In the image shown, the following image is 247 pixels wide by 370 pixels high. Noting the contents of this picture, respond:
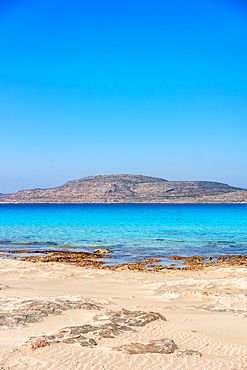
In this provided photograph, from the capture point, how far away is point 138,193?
186 m

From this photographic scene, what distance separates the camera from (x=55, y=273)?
13.7 meters

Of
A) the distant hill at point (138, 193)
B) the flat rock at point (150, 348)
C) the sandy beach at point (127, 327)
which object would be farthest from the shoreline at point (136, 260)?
the distant hill at point (138, 193)

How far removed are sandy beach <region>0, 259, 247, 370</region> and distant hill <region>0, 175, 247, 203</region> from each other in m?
159

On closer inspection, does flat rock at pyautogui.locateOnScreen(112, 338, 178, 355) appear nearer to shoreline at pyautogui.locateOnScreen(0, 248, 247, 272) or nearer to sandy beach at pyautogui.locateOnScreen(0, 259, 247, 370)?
sandy beach at pyautogui.locateOnScreen(0, 259, 247, 370)

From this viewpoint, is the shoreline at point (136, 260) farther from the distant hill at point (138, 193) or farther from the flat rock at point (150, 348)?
the distant hill at point (138, 193)

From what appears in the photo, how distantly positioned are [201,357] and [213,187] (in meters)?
188

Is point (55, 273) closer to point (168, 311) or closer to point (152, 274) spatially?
point (152, 274)

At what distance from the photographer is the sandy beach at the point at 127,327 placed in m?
4.93

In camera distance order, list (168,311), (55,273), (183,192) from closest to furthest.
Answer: (168,311)
(55,273)
(183,192)

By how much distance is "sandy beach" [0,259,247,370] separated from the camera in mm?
4930

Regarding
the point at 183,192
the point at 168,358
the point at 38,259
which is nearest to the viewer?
the point at 168,358

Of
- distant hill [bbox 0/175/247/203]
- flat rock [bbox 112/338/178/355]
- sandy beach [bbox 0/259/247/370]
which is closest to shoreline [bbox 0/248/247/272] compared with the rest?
sandy beach [bbox 0/259/247/370]

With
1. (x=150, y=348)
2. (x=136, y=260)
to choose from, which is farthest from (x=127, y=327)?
(x=136, y=260)

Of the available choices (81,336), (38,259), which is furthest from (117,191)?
(81,336)
